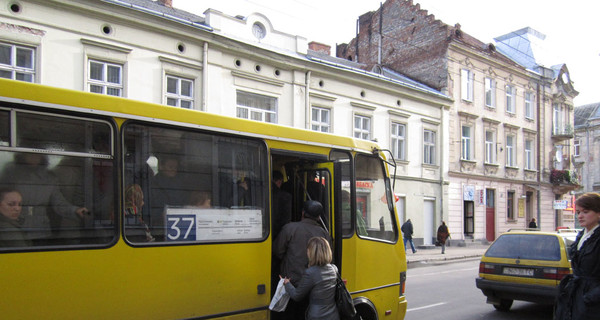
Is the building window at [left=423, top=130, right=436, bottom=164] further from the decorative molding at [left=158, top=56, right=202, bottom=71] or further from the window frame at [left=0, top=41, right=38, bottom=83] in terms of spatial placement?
the window frame at [left=0, top=41, right=38, bottom=83]

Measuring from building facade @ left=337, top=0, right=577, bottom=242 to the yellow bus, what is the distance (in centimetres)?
2121

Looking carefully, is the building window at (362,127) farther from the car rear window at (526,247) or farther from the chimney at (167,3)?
the car rear window at (526,247)

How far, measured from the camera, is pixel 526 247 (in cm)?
886

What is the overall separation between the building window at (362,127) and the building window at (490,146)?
10687 millimetres

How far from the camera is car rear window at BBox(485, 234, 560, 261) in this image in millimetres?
8562

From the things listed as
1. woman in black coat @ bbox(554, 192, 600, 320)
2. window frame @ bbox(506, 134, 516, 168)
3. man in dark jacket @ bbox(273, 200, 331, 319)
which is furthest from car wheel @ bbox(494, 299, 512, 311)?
window frame @ bbox(506, 134, 516, 168)

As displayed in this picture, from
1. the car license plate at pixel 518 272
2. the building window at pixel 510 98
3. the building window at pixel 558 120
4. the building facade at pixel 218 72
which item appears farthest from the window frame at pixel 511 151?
the car license plate at pixel 518 272

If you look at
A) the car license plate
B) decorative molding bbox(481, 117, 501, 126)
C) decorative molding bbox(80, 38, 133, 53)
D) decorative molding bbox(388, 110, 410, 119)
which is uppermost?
decorative molding bbox(80, 38, 133, 53)

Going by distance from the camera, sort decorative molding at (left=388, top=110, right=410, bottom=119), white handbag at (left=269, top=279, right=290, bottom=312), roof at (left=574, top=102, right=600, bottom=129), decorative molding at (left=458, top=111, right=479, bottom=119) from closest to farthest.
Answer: white handbag at (left=269, top=279, right=290, bottom=312)
decorative molding at (left=388, top=110, right=410, bottom=119)
decorative molding at (left=458, top=111, right=479, bottom=119)
roof at (left=574, top=102, right=600, bottom=129)

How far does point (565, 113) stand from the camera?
37750 mm

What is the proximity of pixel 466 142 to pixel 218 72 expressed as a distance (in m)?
17.1

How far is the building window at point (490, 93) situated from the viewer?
1209 inches

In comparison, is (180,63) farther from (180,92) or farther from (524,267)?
(524,267)

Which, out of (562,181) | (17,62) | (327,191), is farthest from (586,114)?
(327,191)
